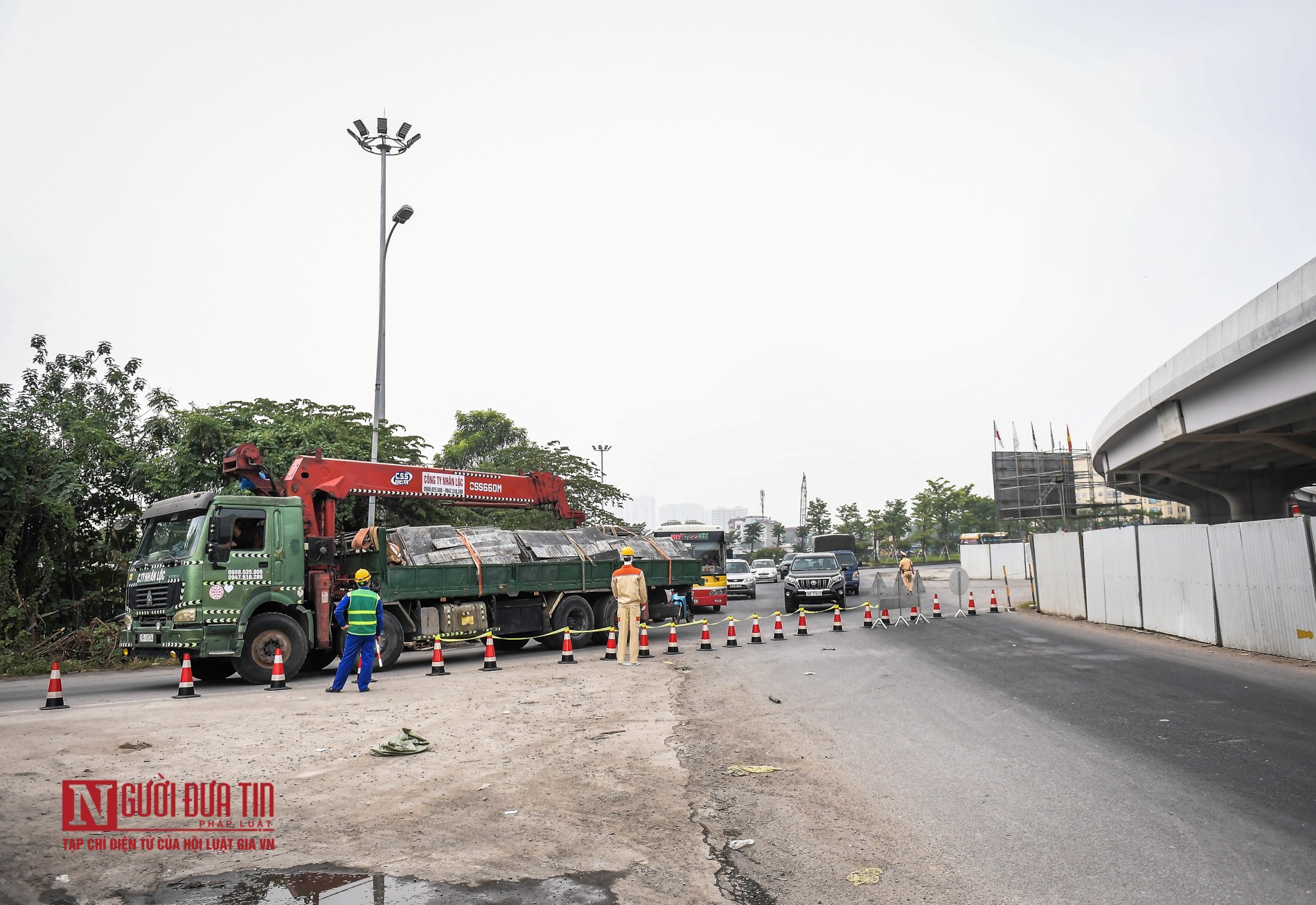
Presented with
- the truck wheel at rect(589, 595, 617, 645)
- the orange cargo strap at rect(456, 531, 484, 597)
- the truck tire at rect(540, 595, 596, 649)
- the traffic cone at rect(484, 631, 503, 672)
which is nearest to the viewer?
the traffic cone at rect(484, 631, 503, 672)

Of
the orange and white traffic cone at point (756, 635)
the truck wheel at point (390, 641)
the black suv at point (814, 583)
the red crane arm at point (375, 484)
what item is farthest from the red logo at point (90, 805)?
the black suv at point (814, 583)

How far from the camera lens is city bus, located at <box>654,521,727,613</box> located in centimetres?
2717

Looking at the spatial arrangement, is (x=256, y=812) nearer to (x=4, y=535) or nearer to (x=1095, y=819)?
(x=1095, y=819)

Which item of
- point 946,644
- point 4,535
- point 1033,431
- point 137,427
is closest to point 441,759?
point 946,644

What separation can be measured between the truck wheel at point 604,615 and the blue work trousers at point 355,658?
763 cm

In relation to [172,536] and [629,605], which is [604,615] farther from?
[172,536]

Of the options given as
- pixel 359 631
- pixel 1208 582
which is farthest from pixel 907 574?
pixel 359 631

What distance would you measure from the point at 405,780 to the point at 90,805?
2.18 metres

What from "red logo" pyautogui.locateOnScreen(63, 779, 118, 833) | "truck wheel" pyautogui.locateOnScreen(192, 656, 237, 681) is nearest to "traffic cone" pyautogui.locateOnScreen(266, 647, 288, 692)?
"truck wheel" pyautogui.locateOnScreen(192, 656, 237, 681)

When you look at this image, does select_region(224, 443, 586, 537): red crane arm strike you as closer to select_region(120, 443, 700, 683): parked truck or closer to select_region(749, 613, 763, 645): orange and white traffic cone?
select_region(120, 443, 700, 683): parked truck

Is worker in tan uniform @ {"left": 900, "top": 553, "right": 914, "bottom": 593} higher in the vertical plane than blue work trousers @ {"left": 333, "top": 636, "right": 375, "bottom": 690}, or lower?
higher

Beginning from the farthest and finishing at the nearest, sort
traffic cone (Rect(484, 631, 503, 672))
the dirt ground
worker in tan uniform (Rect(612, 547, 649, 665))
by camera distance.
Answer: worker in tan uniform (Rect(612, 547, 649, 665))
traffic cone (Rect(484, 631, 503, 672))
the dirt ground

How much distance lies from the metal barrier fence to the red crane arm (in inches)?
499

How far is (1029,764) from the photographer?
7.24 metres
